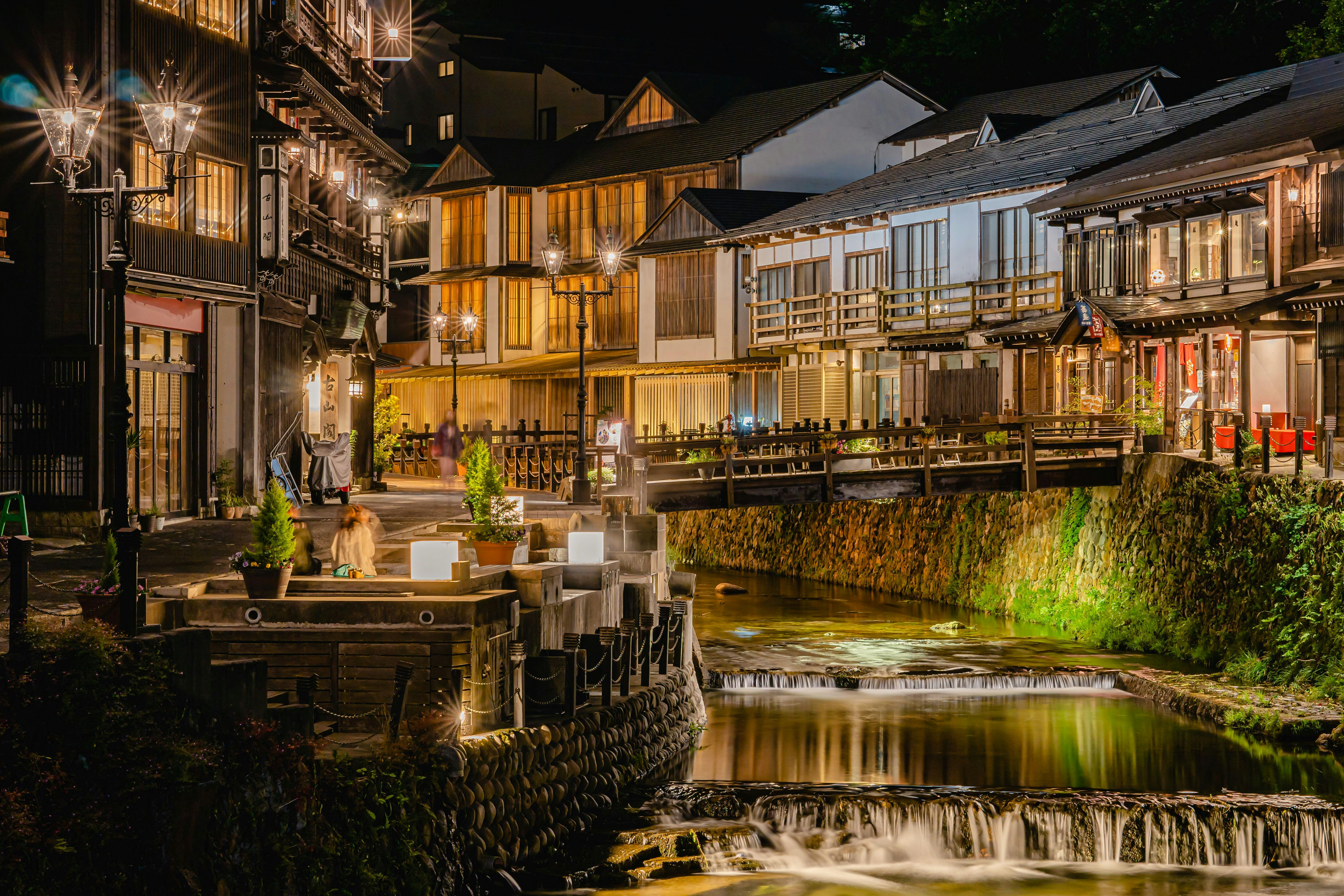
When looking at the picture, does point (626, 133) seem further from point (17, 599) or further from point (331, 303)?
point (17, 599)

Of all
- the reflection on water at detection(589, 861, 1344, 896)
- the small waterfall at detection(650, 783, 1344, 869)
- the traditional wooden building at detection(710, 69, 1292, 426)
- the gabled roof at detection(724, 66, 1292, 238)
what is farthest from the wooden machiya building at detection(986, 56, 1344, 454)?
the reflection on water at detection(589, 861, 1344, 896)

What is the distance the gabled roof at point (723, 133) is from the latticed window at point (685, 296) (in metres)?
3.67

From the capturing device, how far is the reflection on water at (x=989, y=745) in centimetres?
1811

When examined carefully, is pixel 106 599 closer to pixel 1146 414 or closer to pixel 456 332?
pixel 1146 414

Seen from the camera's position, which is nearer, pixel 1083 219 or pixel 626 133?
pixel 1083 219

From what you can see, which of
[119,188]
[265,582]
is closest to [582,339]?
[119,188]

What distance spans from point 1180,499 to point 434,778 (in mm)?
18611

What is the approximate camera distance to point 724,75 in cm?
6400

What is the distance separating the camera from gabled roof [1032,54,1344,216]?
28.0 meters

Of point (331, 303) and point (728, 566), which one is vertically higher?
point (331, 303)

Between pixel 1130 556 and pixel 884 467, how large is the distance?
502cm

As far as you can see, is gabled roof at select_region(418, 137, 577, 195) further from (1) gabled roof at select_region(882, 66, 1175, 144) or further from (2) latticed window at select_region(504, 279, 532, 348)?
(1) gabled roof at select_region(882, 66, 1175, 144)

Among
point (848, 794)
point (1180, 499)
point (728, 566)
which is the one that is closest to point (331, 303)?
point (728, 566)

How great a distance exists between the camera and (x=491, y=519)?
1642 cm
